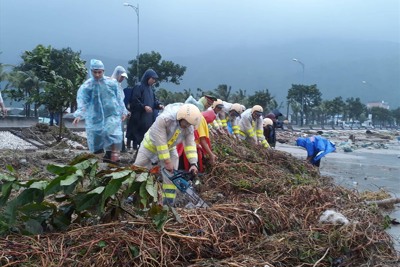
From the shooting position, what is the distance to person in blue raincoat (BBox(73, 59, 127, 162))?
8.09m

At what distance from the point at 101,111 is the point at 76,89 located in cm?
736

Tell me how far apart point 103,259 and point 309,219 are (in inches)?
95.3

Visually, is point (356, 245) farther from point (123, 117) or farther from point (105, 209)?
point (123, 117)

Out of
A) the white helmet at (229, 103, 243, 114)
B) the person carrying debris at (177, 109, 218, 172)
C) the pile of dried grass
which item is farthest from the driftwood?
the white helmet at (229, 103, 243, 114)

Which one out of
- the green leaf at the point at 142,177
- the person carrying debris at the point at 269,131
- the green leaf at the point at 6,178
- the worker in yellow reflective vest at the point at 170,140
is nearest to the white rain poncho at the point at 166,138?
the worker in yellow reflective vest at the point at 170,140

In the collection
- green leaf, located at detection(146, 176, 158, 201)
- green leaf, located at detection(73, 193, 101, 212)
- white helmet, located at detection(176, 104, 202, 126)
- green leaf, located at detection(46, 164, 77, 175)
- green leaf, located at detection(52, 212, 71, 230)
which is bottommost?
green leaf, located at detection(52, 212, 71, 230)

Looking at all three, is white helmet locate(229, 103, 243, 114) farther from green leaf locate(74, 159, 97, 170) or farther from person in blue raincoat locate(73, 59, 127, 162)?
green leaf locate(74, 159, 97, 170)

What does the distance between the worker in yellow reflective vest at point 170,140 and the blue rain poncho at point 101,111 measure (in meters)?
1.95

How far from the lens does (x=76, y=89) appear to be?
15.1 m

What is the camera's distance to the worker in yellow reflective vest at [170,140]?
564 centimetres

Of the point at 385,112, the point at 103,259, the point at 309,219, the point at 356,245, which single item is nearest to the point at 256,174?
the point at 309,219

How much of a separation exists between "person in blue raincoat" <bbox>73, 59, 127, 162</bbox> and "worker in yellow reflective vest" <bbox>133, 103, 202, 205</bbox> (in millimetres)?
1945

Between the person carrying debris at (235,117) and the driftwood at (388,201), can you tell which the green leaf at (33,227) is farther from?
the person carrying debris at (235,117)

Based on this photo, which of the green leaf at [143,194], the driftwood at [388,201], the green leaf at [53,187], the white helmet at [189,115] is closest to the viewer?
the green leaf at [53,187]
